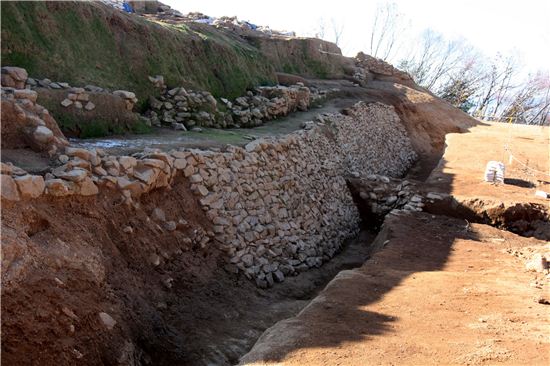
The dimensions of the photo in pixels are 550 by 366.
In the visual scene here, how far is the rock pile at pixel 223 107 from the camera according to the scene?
38.3ft

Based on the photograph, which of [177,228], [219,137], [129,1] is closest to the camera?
[177,228]

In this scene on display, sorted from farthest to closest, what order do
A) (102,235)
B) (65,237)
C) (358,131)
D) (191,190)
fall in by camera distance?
(358,131) < (191,190) < (102,235) < (65,237)

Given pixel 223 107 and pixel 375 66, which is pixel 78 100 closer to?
pixel 223 107

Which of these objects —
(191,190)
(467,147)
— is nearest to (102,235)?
(191,190)

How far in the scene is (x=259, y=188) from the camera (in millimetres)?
10164

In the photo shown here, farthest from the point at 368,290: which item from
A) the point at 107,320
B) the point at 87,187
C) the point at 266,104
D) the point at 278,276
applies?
the point at 266,104

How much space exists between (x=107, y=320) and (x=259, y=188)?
5005 millimetres

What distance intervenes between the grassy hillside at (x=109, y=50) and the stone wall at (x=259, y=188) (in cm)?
316

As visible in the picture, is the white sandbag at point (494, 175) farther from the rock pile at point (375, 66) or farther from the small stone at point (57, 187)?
the rock pile at point (375, 66)

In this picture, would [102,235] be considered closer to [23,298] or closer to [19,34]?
[23,298]

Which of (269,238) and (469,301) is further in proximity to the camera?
(269,238)

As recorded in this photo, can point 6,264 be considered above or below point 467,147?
below

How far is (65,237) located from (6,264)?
97 cm

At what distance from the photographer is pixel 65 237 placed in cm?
582
